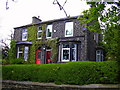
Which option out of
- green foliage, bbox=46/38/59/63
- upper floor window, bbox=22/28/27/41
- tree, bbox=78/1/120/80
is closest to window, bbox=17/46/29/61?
upper floor window, bbox=22/28/27/41

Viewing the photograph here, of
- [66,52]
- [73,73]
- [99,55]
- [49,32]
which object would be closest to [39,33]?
[49,32]

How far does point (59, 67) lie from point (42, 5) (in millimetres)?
2683

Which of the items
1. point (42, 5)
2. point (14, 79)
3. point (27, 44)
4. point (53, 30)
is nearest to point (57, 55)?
point (53, 30)

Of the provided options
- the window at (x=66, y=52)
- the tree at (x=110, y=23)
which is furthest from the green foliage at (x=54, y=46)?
the tree at (x=110, y=23)

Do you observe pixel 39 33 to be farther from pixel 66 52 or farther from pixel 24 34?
pixel 66 52

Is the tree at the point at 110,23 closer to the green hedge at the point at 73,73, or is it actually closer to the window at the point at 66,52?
the green hedge at the point at 73,73

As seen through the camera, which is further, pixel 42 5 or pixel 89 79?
pixel 89 79

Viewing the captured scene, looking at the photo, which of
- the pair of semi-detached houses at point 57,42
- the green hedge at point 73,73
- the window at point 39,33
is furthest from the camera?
the window at point 39,33

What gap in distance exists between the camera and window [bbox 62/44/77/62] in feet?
35.9

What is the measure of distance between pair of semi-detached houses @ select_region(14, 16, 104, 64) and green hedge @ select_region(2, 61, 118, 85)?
18.0 feet

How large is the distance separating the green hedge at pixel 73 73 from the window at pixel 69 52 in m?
5.52

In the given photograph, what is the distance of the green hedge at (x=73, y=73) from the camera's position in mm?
4457

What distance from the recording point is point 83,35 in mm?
10875

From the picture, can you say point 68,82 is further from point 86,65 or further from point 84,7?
point 84,7
